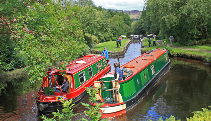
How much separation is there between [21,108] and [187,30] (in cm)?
2619

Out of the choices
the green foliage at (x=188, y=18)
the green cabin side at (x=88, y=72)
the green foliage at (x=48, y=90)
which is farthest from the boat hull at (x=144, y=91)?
the green foliage at (x=188, y=18)

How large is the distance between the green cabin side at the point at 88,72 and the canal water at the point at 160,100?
1312 mm

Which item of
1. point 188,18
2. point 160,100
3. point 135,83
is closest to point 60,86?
point 135,83

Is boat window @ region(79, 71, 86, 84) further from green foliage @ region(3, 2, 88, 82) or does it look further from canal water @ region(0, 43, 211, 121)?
green foliage @ region(3, 2, 88, 82)

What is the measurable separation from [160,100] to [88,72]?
5241 mm

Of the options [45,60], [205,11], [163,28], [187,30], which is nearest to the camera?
[45,60]

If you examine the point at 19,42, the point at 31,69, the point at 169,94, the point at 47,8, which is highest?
the point at 47,8

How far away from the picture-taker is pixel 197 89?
16.0 metres

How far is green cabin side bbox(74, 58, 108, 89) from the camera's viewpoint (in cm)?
1382

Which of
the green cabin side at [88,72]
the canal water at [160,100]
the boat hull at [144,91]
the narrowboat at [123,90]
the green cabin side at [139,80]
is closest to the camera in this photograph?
the narrowboat at [123,90]

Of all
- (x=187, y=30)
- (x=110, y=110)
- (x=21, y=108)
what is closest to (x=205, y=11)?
(x=187, y=30)

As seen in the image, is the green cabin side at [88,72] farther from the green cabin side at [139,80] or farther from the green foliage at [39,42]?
the green cabin side at [139,80]

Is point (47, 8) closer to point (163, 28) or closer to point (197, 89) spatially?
point (197, 89)

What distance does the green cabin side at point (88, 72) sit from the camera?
1382cm
